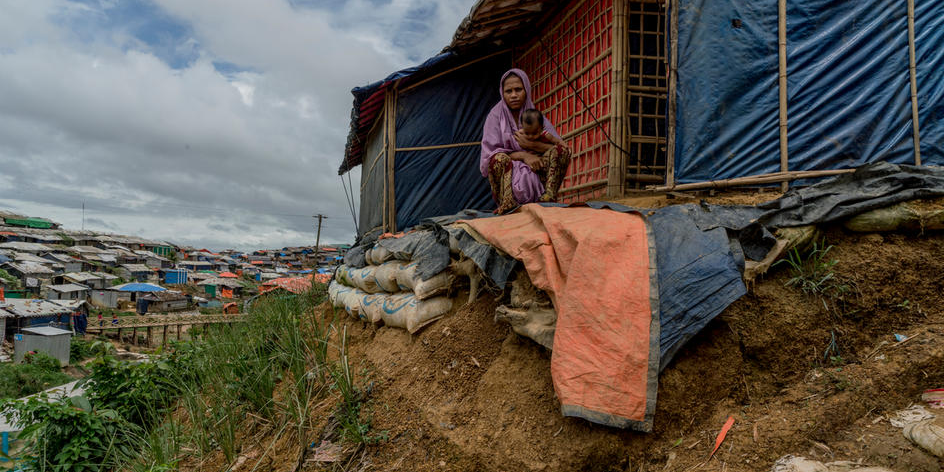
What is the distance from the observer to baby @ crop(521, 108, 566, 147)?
342 centimetres

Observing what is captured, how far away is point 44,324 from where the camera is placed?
1841 cm

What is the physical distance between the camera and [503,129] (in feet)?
12.4

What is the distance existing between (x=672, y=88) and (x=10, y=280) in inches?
1319

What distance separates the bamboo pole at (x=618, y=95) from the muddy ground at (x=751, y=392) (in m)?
2.00

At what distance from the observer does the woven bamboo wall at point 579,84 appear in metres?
4.16

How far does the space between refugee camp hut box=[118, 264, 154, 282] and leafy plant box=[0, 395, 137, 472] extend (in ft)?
113

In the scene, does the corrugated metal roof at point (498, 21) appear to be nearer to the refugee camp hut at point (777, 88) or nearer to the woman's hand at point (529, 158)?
the refugee camp hut at point (777, 88)

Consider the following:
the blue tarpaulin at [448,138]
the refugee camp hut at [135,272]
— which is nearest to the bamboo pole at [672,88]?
the blue tarpaulin at [448,138]

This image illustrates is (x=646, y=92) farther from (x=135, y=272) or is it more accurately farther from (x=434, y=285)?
(x=135, y=272)

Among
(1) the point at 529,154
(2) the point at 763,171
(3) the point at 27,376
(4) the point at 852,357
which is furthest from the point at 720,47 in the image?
(3) the point at 27,376

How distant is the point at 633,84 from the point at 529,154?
1468 millimetres

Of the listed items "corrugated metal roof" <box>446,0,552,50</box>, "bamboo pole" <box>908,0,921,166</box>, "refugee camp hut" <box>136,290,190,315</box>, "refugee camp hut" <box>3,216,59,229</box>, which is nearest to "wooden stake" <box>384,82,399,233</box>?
"corrugated metal roof" <box>446,0,552,50</box>

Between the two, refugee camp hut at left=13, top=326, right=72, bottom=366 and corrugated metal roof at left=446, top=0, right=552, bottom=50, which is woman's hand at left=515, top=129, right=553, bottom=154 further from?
refugee camp hut at left=13, top=326, right=72, bottom=366

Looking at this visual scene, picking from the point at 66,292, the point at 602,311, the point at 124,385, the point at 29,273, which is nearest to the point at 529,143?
the point at 602,311
